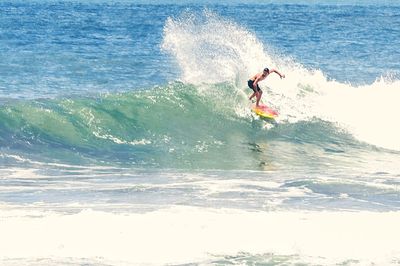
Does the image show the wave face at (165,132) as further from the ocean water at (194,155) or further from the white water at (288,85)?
the white water at (288,85)

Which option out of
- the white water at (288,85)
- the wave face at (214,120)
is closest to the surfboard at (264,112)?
the wave face at (214,120)

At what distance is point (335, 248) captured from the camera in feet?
47.6

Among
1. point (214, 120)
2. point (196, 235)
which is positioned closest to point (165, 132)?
point (214, 120)

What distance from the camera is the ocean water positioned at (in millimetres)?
14641

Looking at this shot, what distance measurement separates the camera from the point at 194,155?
76.1 ft

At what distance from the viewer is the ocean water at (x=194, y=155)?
1464 centimetres

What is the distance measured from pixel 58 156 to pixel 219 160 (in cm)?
→ 379

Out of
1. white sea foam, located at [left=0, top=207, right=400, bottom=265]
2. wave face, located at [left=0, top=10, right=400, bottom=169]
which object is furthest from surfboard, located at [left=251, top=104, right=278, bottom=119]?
white sea foam, located at [left=0, top=207, right=400, bottom=265]

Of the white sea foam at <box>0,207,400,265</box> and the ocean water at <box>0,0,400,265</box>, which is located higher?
the ocean water at <box>0,0,400,265</box>

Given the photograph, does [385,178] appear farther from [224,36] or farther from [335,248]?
[224,36]

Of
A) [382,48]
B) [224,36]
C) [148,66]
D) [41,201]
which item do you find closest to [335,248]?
[41,201]

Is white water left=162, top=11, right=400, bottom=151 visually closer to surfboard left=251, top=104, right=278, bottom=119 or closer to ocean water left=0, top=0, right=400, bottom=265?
ocean water left=0, top=0, right=400, bottom=265

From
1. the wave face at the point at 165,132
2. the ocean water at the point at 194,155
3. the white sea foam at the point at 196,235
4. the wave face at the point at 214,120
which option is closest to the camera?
the white sea foam at the point at 196,235

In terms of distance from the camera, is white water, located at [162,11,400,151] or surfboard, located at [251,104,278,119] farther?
white water, located at [162,11,400,151]
